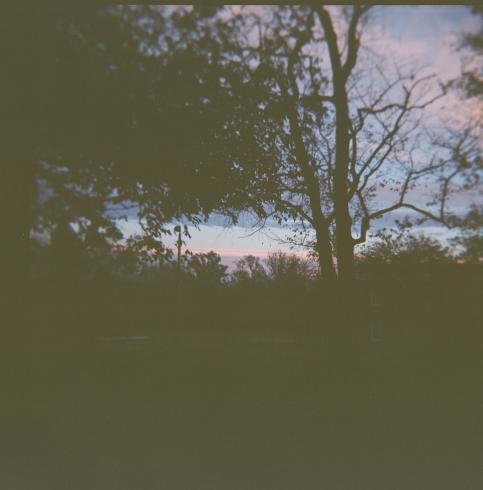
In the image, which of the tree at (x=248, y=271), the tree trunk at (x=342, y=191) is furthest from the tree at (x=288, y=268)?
the tree trunk at (x=342, y=191)

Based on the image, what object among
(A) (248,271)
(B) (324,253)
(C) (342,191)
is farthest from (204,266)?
(C) (342,191)

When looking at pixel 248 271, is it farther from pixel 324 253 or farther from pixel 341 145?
pixel 341 145

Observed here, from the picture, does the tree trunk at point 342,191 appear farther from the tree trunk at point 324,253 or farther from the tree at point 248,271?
the tree at point 248,271

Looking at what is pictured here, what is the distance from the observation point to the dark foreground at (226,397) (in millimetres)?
5445

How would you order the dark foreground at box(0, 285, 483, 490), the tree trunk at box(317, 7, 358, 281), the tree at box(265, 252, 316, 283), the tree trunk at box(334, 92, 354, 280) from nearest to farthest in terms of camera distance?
1. the dark foreground at box(0, 285, 483, 490)
2. the tree trunk at box(317, 7, 358, 281)
3. the tree trunk at box(334, 92, 354, 280)
4. the tree at box(265, 252, 316, 283)

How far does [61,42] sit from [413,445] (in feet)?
22.4

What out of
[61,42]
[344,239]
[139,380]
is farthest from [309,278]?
[61,42]

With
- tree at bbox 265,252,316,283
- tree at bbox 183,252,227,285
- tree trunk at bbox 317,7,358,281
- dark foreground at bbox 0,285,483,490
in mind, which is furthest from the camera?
tree at bbox 265,252,316,283

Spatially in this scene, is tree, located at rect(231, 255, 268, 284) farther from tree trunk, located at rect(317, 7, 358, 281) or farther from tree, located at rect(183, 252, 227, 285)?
tree trunk, located at rect(317, 7, 358, 281)

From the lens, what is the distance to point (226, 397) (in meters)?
8.16

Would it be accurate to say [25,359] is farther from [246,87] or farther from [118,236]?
[246,87]

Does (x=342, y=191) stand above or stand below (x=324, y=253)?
above

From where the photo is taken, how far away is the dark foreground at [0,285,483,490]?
17.9 feet

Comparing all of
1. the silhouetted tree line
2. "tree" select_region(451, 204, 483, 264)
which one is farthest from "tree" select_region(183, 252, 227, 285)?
"tree" select_region(451, 204, 483, 264)
